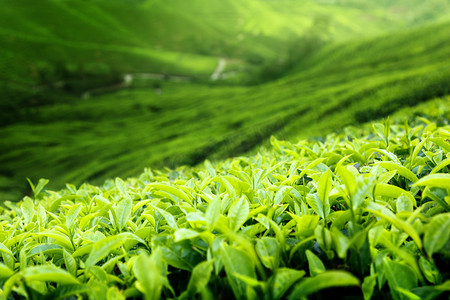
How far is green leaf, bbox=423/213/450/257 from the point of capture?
1.04 m

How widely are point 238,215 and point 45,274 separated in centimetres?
79

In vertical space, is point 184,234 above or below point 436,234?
above

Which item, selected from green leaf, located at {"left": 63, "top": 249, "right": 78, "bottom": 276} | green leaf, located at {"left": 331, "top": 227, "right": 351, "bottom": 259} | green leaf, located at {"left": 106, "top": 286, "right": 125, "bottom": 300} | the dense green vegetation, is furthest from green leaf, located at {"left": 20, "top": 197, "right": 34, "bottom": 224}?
green leaf, located at {"left": 331, "top": 227, "right": 351, "bottom": 259}

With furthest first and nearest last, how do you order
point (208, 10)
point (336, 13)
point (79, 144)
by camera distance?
point (336, 13) → point (208, 10) → point (79, 144)

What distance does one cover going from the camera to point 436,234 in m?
1.05

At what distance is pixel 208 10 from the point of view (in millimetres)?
133750

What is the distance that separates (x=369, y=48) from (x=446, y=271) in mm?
64069

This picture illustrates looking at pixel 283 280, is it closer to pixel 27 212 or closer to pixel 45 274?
pixel 45 274

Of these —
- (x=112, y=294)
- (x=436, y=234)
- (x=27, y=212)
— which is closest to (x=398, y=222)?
(x=436, y=234)

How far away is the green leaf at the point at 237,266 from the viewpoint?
42.6 inches

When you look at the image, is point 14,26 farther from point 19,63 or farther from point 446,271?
point 446,271

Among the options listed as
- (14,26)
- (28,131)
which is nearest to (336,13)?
(14,26)

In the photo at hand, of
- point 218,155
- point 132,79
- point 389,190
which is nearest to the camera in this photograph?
point 389,190

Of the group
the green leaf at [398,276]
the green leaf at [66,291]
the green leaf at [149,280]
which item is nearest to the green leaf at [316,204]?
the green leaf at [398,276]
